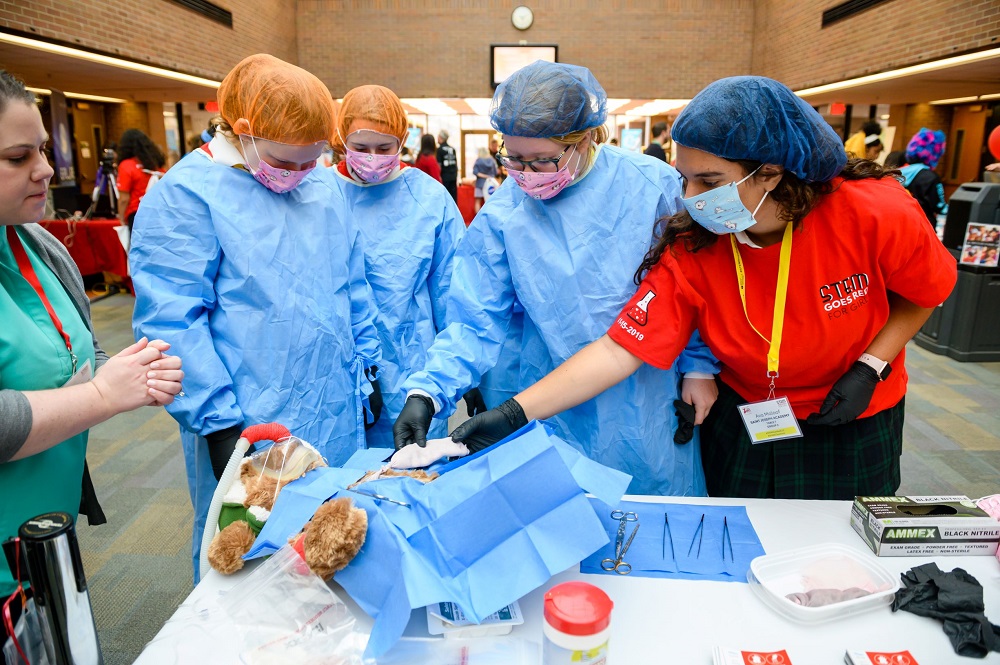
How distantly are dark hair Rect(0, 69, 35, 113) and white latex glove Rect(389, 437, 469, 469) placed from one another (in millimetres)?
839

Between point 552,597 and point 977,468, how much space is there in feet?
10.4

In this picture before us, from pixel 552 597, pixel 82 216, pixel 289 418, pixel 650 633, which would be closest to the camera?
pixel 552 597

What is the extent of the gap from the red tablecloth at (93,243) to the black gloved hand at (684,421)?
594cm

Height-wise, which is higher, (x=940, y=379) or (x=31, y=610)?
(x=31, y=610)

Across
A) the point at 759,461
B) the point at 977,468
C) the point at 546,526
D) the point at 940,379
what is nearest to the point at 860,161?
the point at 759,461

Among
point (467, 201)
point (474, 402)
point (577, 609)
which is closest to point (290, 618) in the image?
point (577, 609)

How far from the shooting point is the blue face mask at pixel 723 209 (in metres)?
1.20

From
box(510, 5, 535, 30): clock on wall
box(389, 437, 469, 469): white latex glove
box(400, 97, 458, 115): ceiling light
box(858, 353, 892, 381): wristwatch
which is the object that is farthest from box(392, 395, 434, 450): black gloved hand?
box(510, 5, 535, 30): clock on wall

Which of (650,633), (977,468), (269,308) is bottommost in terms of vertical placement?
(977,468)

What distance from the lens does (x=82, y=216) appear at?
629 centimetres

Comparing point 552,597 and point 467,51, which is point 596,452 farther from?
point 467,51

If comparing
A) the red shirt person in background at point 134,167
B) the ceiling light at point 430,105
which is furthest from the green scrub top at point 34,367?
the ceiling light at point 430,105

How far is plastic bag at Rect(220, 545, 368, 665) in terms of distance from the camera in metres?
0.90

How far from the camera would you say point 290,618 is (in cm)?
95
